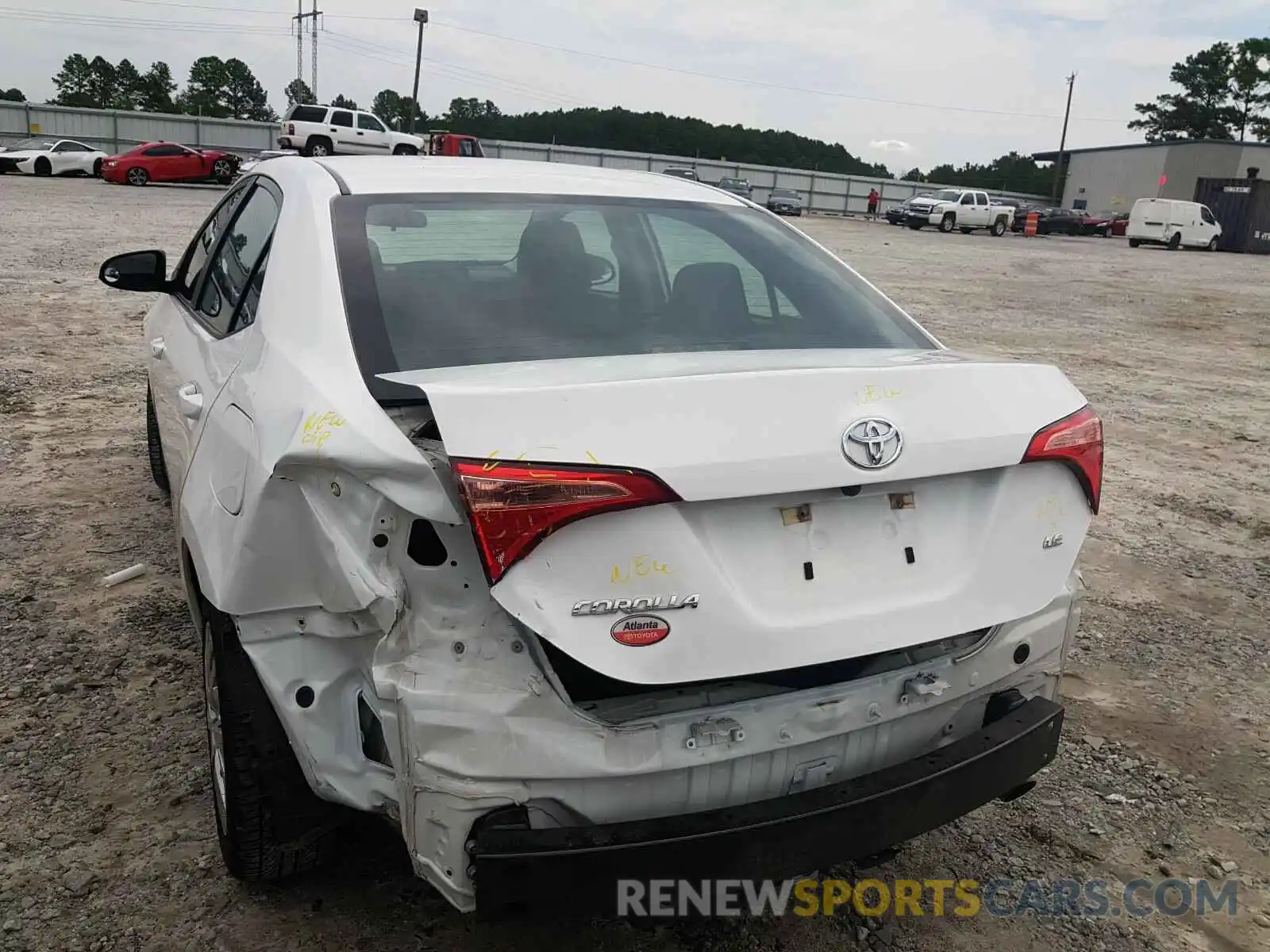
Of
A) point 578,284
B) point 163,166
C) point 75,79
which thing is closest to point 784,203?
point 163,166

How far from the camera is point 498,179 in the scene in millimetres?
2910

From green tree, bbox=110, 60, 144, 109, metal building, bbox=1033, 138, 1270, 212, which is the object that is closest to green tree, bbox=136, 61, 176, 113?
green tree, bbox=110, 60, 144, 109

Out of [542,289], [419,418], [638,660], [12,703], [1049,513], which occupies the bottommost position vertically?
[12,703]

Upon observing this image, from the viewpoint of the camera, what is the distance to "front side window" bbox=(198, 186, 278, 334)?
2.89m

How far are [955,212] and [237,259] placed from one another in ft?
129

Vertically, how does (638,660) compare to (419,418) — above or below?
below

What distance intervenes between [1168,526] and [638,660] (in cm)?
465

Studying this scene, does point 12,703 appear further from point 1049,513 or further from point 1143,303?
point 1143,303

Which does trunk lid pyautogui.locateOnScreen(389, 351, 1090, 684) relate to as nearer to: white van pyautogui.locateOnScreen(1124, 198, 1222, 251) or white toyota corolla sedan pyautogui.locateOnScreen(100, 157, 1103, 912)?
white toyota corolla sedan pyautogui.locateOnScreen(100, 157, 1103, 912)

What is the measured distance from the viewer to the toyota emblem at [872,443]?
185 cm

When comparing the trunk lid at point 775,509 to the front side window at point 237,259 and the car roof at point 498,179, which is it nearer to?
the car roof at point 498,179

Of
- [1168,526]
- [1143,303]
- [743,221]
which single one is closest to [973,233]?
[1143,303]

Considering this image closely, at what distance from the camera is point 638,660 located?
1737 millimetres

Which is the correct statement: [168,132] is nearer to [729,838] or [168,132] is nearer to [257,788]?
[257,788]
